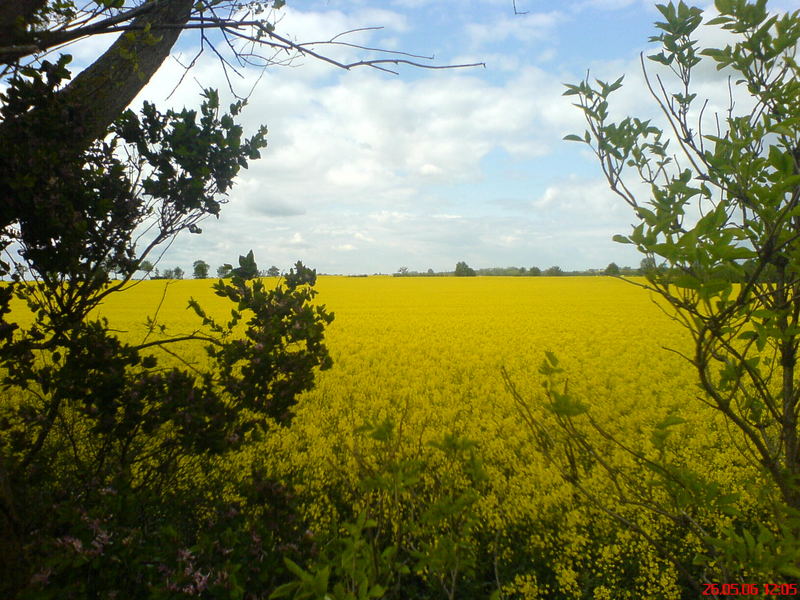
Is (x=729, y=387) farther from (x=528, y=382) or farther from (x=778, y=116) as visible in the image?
(x=528, y=382)

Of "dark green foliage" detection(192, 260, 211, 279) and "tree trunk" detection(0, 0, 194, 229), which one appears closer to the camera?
"tree trunk" detection(0, 0, 194, 229)

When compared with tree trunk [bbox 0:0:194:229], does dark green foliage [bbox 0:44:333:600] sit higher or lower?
lower

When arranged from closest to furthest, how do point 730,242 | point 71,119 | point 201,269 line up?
point 730,242
point 71,119
point 201,269

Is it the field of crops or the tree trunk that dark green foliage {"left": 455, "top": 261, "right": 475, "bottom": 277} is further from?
the tree trunk

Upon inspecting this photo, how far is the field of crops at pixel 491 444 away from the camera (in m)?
1.85

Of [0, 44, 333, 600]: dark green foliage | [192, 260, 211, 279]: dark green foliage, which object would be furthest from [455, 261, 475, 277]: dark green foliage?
[0, 44, 333, 600]: dark green foliage

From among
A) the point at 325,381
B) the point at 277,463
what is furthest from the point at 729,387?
the point at 325,381

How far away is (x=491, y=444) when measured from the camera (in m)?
4.74

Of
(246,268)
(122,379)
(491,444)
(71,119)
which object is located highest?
(71,119)

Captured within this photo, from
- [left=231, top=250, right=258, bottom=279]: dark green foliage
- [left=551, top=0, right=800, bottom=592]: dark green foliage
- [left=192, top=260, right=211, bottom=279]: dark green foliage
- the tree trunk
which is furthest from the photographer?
[left=192, top=260, right=211, bottom=279]: dark green foliage

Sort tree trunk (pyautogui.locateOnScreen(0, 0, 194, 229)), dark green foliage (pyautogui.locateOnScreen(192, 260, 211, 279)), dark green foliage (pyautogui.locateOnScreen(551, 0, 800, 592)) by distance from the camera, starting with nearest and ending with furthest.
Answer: dark green foliage (pyautogui.locateOnScreen(551, 0, 800, 592)), tree trunk (pyautogui.locateOnScreen(0, 0, 194, 229)), dark green foliage (pyautogui.locateOnScreen(192, 260, 211, 279))

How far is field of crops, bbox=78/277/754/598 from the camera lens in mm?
1852

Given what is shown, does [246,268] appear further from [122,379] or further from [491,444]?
[491,444]

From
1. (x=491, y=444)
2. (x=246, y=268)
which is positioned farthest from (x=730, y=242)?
(x=491, y=444)
